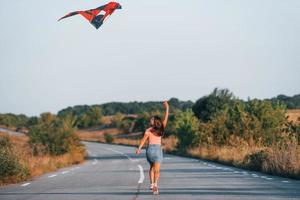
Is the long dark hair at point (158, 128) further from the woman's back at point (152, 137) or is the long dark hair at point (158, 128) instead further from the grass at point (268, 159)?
the grass at point (268, 159)

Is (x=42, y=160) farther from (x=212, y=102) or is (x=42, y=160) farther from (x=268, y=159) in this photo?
(x=212, y=102)

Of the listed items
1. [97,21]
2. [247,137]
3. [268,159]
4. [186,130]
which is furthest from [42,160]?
[186,130]

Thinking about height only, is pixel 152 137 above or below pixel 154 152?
above

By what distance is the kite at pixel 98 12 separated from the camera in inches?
720

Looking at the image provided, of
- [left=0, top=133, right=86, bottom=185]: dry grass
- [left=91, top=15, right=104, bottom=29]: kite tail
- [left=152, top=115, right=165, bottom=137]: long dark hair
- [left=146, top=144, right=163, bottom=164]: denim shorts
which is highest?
[left=91, top=15, right=104, bottom=29]: kite tail

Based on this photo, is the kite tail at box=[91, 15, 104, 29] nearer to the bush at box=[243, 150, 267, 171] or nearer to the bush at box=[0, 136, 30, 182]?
the bush at box=[0, 136, 30, 182]

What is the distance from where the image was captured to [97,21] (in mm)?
18266

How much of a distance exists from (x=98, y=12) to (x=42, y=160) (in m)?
18.5

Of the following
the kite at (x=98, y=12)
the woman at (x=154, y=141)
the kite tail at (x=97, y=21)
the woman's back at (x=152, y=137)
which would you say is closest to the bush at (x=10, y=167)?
the kite at (x=98, y=12)

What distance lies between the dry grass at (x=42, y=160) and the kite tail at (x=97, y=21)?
7.28 meters

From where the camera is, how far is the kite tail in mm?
17844

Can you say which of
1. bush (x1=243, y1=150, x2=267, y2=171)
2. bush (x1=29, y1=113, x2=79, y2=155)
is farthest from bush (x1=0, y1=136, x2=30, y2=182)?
bush (x1=29, y1=113, x2=79, y2=155)

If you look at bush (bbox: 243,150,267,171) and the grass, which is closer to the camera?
the grass

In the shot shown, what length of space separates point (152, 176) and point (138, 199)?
6.87 feet
